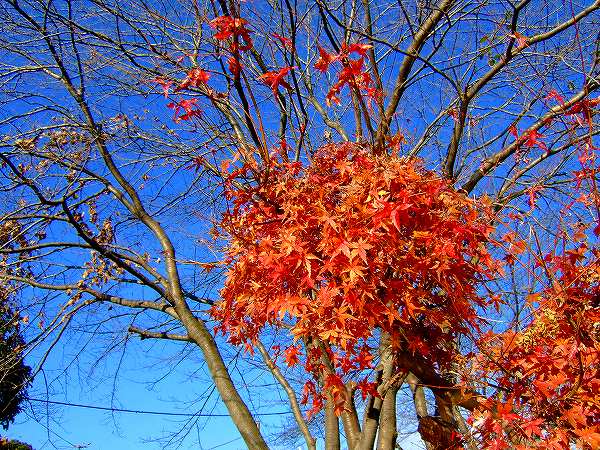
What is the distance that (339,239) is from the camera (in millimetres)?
2189

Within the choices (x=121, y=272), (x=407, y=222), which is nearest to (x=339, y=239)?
(x=407, y=222)

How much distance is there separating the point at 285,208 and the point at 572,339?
67.5 inches

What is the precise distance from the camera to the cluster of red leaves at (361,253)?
222 centimetres

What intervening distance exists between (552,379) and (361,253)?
132 centimetres

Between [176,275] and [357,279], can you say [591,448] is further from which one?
[176,275]

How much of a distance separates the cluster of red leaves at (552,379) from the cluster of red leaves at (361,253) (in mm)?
368

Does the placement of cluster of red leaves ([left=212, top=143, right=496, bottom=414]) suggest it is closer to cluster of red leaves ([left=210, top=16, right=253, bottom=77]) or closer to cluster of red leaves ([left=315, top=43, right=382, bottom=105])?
cluster of red leaves ([left=315, top=43, right=382, bottom=105])

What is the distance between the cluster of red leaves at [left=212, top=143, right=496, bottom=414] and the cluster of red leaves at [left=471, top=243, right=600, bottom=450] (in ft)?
1.21

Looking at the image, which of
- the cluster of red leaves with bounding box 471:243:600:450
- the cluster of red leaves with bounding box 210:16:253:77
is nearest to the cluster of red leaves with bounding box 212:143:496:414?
the cluster of red leaves with bounding box 471:243:600:450

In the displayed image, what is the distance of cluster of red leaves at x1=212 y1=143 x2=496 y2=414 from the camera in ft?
7.28

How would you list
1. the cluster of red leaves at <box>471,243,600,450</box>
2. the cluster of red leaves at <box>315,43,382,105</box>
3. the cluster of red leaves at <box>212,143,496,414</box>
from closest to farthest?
the cluster of red leaves at <box>212,143,496,414</box>, the cluster of red leaves at <box>471,243,600,450</box>, the cluster of red leaves at <box>315,43,382,105</box>

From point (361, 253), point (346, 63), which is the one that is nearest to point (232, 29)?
point (346, 63)

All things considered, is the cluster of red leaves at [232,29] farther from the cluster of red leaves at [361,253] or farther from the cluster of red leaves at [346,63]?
the cluster of red leaves at [361,253]

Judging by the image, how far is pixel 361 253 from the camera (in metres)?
2.11
